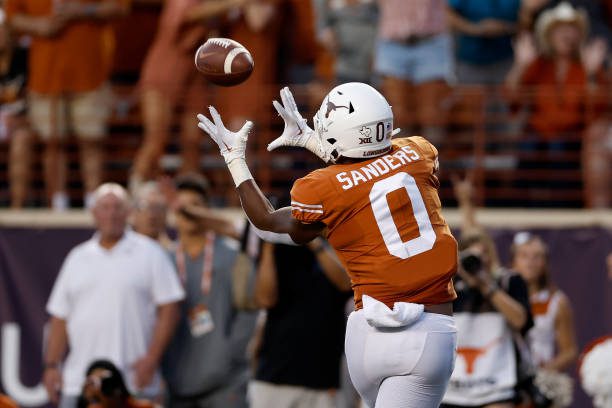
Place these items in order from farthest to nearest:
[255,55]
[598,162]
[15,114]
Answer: [15,114]
[255,55]
[598,162]

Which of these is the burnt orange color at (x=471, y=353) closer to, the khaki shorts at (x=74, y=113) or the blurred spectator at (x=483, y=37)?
the blurred spectator at (x=483, y=37)

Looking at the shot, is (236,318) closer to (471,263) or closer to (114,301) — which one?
(114,301)

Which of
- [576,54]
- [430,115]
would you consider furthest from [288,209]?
[576,54]

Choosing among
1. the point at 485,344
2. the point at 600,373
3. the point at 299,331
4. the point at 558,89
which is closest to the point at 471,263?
the point at 485,344

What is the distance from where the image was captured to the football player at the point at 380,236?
590 centimetres

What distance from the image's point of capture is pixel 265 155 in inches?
425

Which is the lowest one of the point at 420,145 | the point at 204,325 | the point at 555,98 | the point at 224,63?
the point at 204,325

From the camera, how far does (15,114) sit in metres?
11.0

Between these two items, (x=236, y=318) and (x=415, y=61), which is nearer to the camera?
(x=236, y=318)

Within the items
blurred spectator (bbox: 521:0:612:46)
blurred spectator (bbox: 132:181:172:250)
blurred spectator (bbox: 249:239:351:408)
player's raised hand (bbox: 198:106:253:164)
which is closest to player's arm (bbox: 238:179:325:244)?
player's raised hand (bbox: 198:106:253:164)

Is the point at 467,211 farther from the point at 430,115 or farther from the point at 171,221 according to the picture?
the point at 171,221

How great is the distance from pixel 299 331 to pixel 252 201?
2.56 m

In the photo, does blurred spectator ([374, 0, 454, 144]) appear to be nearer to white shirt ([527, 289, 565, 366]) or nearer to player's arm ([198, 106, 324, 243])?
white shirt ([527, 289, 565, 366])

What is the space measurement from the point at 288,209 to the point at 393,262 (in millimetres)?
526
